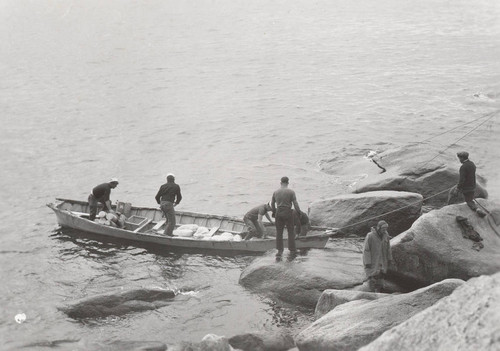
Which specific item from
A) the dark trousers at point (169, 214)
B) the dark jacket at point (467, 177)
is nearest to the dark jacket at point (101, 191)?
the dark trousers at point (169, 214)

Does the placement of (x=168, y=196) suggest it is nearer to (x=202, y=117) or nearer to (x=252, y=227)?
(x=252, y=227)

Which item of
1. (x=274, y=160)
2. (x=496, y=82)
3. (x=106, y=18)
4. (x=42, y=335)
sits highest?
(x=106, y=18)

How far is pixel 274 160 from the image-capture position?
3472 centimetres

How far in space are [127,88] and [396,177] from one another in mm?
31801

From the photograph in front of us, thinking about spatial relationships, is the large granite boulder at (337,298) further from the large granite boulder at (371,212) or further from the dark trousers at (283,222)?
the large granite boulder at (371,212)

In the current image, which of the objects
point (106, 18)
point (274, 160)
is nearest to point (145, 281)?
point (274, 160)

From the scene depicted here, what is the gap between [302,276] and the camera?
17.3 meters

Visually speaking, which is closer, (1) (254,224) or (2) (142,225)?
(1) (254,224)

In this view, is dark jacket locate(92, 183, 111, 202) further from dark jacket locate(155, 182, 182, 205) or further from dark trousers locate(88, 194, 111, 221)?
dark jacket locate(155, 182, 182, 205)

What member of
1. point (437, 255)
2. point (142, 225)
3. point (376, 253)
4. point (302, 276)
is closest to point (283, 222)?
point (302, 276)

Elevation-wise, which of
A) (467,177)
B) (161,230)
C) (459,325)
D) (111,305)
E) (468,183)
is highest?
(467,177)

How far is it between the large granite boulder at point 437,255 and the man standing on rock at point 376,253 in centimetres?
79

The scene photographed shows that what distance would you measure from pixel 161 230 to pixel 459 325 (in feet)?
54.4

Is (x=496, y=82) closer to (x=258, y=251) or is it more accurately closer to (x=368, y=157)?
(x=368, y=157)
